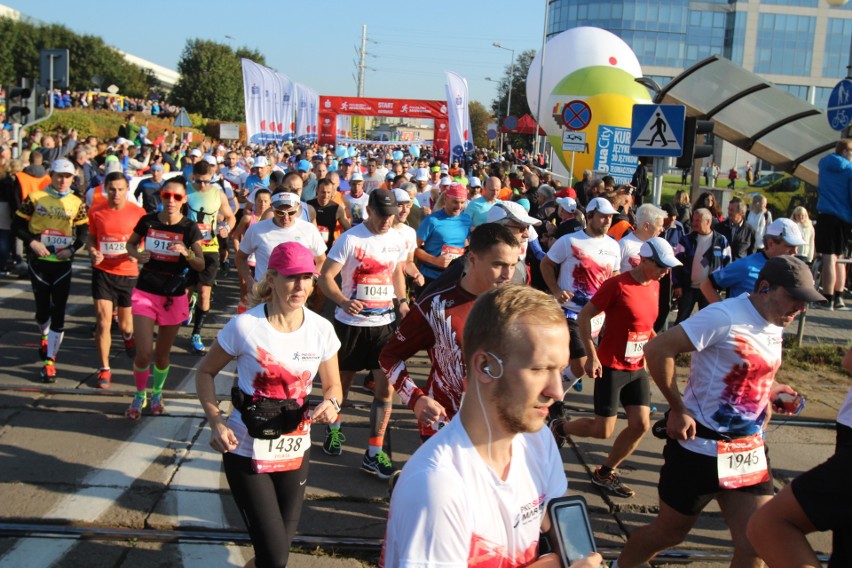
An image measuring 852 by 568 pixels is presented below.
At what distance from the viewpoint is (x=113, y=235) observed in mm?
7355

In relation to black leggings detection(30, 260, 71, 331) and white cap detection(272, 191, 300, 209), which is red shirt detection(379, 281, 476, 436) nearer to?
white cap detection(272, 191, 300, 209)

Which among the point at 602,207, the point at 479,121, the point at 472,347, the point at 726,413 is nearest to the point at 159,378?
the point at 602,207

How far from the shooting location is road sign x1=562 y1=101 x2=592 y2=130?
15977 millimetres

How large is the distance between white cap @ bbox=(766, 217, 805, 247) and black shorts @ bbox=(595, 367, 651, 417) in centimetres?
132

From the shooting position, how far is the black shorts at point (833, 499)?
2.55m

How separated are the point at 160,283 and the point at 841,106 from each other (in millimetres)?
8143

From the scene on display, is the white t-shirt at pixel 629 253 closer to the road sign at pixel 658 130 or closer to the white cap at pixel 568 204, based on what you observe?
the white cap at pixel 568 204

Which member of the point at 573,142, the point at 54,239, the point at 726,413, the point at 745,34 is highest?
the point at 745,34

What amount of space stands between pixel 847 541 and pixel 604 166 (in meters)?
17.6

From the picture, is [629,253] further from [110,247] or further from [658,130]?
[110,247]

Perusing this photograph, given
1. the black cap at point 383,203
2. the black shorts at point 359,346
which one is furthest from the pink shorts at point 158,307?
the black cap at point 383,203

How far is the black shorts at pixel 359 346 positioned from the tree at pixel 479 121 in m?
72.6

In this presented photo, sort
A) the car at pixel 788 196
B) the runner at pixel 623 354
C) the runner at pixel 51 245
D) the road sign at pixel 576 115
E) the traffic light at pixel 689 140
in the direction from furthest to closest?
the car at pixel 788 196, the road sign at pixel 576 115, the traffic light at pixel 689 140, the runner at pixel 51 245, the runner at pixel 623 354

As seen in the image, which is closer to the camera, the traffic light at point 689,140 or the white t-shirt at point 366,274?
the white t-shirt at point 366,274
